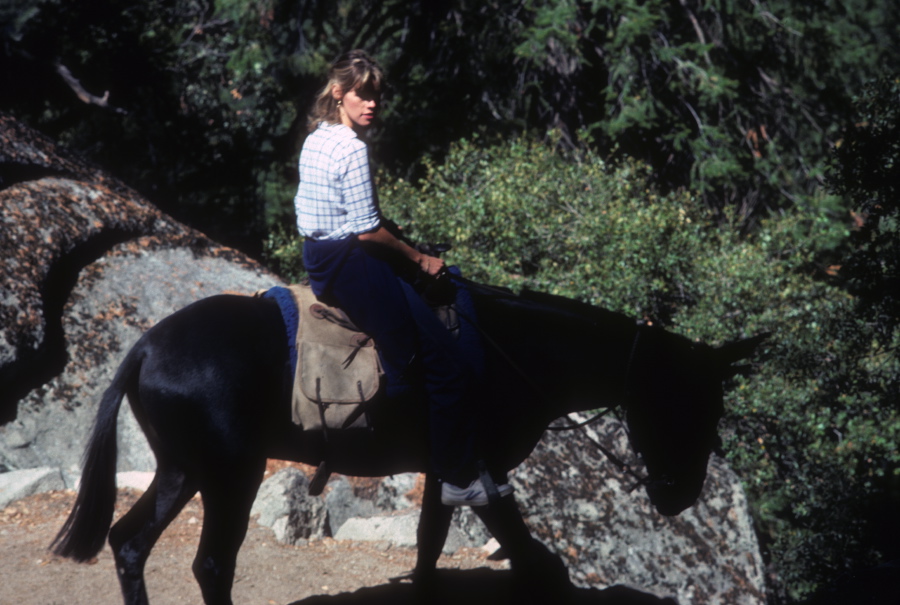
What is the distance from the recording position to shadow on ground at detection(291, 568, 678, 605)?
193 inches

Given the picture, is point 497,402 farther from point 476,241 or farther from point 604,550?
point 476,241

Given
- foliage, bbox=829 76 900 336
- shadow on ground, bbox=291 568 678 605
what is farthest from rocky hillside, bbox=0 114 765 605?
foliage, bbox=829 76 900 336

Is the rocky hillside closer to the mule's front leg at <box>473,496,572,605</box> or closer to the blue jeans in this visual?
the mule's front leg at <box>473,496,572,605</box>

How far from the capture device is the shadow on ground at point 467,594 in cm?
490

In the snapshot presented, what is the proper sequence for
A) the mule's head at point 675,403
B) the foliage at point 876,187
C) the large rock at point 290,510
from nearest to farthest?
the mule's head at point 675,403
the foliage at point 876,187
the large rock at point 290,510

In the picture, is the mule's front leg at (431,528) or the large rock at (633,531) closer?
the mule's front leg at (431,528)

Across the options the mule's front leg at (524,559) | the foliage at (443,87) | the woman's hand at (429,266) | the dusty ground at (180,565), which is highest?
the foliage at (443,87)

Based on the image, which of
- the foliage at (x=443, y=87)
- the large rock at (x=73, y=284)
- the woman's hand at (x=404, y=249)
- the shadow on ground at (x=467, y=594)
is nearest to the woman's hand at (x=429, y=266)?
the woman's hand at (x=404, y=249)

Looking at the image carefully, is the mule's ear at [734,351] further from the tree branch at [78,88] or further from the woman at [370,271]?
the tree branch at [78,88]

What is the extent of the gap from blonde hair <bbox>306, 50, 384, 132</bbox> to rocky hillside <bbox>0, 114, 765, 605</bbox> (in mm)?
3074

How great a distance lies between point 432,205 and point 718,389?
6409 millimetres

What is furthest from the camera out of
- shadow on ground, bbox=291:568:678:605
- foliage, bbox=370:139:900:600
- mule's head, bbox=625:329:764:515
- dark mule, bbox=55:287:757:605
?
foliage, bbox=370:139:900:600

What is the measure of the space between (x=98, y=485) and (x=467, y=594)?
247 cm

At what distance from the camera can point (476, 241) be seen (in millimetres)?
9844
